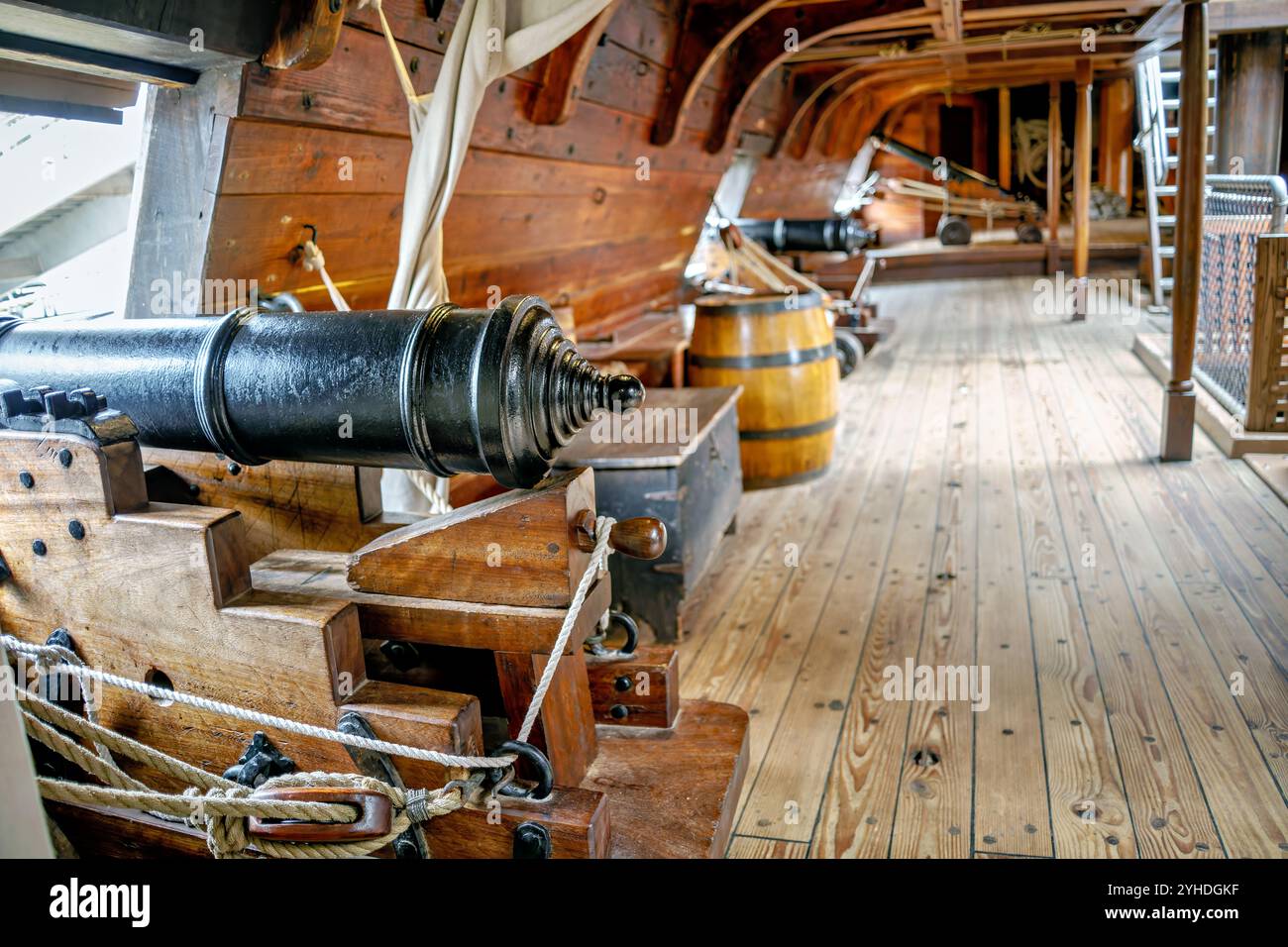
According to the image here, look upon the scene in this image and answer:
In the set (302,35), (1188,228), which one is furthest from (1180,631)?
(302,35)

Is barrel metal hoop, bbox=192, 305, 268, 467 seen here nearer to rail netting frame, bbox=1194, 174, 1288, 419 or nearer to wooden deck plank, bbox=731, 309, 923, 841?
wooden deck plank, bbox=731, 309, 923, 841

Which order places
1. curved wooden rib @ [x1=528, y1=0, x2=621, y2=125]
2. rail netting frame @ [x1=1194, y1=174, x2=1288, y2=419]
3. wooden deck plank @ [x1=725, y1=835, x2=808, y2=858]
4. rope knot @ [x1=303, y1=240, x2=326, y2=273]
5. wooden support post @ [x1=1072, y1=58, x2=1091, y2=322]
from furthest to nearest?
1. wooden support post @ [x1=1072, y1=58, x2=1091, y2=322]
2. rail netting frame @ [x1=1194, y1=174, x2=1288, y2=419]
3. curved wooden rib @ [x1=528, y1=0, x2=621, y2=125]
4. rope knot @ [x1=303, y1=240, x2=326, y2=273]
5. wooden deck plank @ [x1=725, y1=835, x2=808, y2=858]

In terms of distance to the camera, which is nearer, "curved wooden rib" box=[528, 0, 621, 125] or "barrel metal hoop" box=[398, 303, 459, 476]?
"barrel metal hoop" box=[398, 303, 459, 476]

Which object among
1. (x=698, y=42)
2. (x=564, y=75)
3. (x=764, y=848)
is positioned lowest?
(x=764, y=848)

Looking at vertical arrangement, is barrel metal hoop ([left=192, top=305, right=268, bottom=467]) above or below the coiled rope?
above

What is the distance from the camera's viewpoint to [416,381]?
1422mm

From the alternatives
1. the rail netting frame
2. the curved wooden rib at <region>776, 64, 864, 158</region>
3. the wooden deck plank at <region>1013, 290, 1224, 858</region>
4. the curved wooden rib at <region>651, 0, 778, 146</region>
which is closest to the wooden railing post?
the rail netting frame

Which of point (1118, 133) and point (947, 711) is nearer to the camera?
point (947, 711)

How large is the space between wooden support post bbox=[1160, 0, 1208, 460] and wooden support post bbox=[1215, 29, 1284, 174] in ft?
Result: 7.54

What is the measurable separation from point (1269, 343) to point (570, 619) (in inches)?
142

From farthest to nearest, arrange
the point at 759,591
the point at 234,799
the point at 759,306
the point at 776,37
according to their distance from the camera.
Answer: the point at 776,37 → the point at 759,306 → the point at 759,591 → the point at 234,799

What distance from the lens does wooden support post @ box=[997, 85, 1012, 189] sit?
13.9 m

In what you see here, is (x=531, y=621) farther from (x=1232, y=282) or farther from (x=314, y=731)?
(x=1232, y=282)
